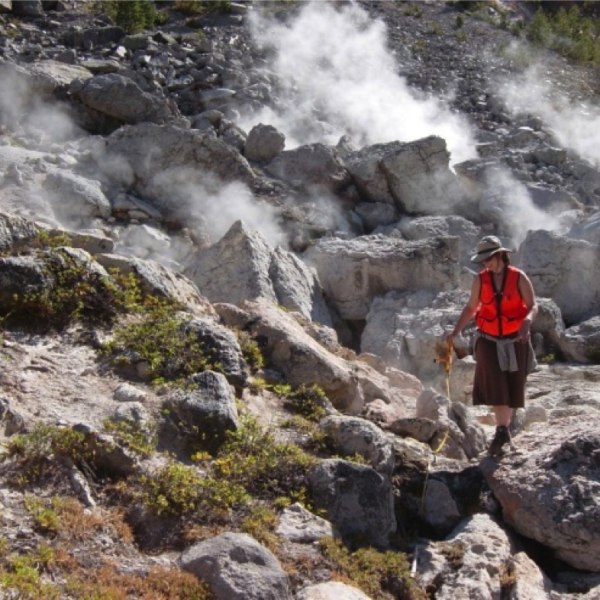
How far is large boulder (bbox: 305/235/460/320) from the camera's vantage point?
34.6 ft

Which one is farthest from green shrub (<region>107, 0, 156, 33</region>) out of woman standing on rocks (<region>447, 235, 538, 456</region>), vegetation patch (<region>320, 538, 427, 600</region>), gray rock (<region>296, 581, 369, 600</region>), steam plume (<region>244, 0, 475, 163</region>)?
gray rock (<region>296, 581, 369, 600</region>)

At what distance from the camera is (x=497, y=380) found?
584cm

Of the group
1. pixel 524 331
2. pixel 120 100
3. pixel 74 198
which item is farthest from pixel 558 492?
pixel 120 100

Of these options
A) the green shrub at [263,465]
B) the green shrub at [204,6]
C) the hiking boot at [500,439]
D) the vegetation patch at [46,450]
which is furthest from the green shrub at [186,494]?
the green shrub at [204,6]

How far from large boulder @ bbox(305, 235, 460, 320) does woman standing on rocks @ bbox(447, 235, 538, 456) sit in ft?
15.2

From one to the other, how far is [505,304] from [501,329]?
0.17 meters

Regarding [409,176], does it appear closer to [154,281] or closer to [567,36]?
[154,281]

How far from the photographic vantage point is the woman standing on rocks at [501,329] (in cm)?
573

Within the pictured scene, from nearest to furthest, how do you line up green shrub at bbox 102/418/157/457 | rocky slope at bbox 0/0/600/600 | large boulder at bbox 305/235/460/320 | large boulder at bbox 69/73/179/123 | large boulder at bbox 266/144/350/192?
rocky slope at bbox 0/0/600/600 → green shrub at bbox 102/418/157/457 → large boulder at bbox 305/235/460/320 → large boulder at bbox 266/144/350/192 → large boulder at bbox 69/73/179/123

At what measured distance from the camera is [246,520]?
178 inches

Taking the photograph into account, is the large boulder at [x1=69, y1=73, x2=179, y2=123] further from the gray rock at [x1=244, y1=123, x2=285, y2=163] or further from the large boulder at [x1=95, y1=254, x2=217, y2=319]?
the large boulder at [x1=95, y1=254, x2=217, y2=319]

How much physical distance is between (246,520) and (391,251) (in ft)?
21.7

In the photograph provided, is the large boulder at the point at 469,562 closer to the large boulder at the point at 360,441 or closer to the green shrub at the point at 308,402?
the large boulder at the point at 360,441

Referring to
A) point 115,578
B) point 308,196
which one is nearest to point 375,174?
point 308,196
